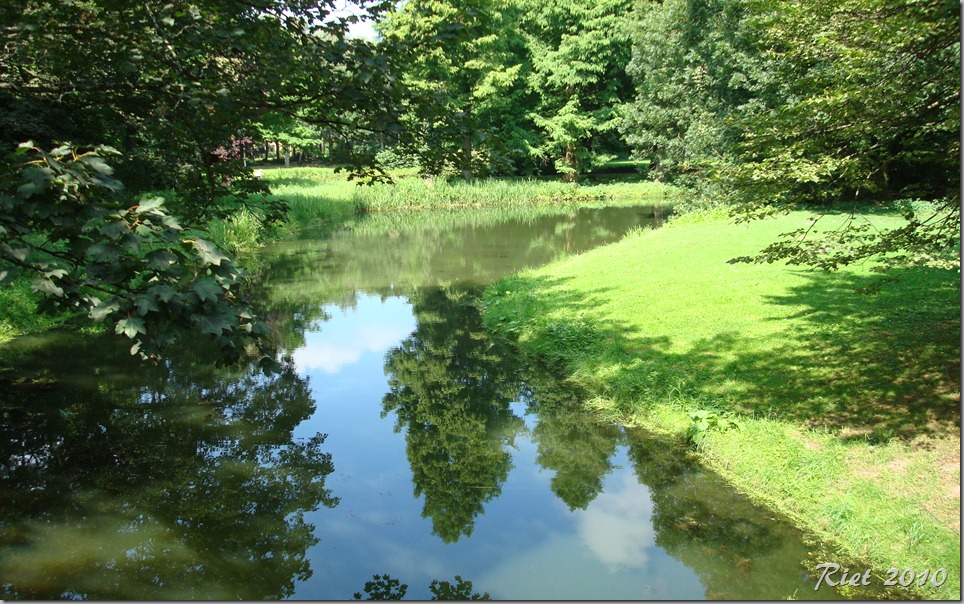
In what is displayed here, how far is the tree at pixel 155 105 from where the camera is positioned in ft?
11.6

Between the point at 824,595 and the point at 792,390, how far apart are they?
9.93 ft

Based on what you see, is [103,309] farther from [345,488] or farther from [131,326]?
[345,488]

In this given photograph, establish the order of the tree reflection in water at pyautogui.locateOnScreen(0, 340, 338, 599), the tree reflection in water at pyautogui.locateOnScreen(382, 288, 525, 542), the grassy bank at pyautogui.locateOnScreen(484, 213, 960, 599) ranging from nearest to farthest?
the tree reflection in water at pyautogui.locateOnScreen(0, 340, 338, 599)
the grassy bank at pyautogui.locateOnScreen(484, 213, 960, 599)
the tree reflection in water at pyautogui.locateOnScreen(382, 288, 525, 542)

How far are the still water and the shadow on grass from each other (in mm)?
717

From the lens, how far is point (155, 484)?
629cm

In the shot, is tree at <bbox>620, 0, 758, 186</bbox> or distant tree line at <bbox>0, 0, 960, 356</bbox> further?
tree at <bbox>620, 0, 758, 186</bbox>

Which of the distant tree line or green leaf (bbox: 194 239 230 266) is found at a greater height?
the distant tree line

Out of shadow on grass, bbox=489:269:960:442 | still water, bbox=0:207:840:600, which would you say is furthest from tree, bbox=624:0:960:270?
still water, bbox=0:207:840:600

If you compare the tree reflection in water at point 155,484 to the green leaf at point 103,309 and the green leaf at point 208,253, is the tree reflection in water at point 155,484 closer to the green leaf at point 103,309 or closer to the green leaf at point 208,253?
the green leaf at point 103,309

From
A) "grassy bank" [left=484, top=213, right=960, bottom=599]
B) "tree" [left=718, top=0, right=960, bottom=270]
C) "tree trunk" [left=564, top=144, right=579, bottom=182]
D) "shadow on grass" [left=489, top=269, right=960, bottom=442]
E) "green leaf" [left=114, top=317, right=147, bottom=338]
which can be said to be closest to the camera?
"green leaf" [left=114, top=317, right=147, bottom=338]

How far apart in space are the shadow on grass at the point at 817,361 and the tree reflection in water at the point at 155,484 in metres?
3.64

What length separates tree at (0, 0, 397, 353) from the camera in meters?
3.54

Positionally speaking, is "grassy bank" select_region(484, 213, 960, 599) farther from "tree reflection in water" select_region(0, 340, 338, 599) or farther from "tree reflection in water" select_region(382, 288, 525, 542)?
"tree reflection in water" select_region(0, 340, 338, 599)

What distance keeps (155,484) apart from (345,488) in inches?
66.2
